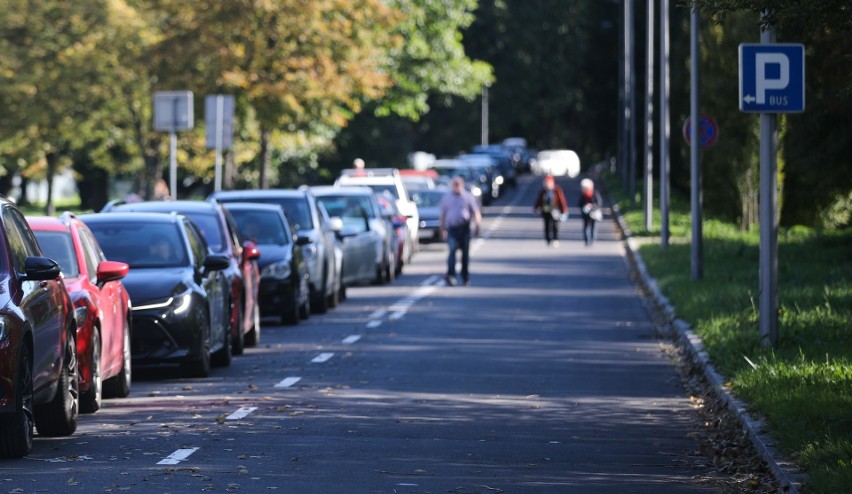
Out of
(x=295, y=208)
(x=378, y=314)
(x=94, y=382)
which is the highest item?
(x=295, y=208)

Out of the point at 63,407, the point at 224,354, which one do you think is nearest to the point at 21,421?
the point at 63,407

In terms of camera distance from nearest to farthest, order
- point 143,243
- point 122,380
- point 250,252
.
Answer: point 122,380, point 143,243, point 250,252

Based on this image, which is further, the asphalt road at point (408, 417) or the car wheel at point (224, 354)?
the car wheel at point (224, 354)

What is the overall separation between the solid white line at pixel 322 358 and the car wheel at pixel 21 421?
698 centimetres

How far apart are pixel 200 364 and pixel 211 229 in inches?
147

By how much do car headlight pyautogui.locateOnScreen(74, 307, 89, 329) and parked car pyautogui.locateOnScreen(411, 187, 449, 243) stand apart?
30.7 m

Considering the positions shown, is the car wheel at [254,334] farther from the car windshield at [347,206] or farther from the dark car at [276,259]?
the car windshield at [347,206]

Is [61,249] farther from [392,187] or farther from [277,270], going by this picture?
[392,187]

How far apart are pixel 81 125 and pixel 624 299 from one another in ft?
119

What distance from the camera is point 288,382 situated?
15.8m

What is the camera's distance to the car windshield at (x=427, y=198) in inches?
1791

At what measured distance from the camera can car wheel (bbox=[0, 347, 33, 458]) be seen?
10.6 m

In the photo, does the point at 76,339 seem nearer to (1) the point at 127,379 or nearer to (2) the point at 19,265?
(2) the point at 19,265

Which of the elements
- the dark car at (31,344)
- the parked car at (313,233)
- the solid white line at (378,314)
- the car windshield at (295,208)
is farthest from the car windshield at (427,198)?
the dark car at (31,344)
